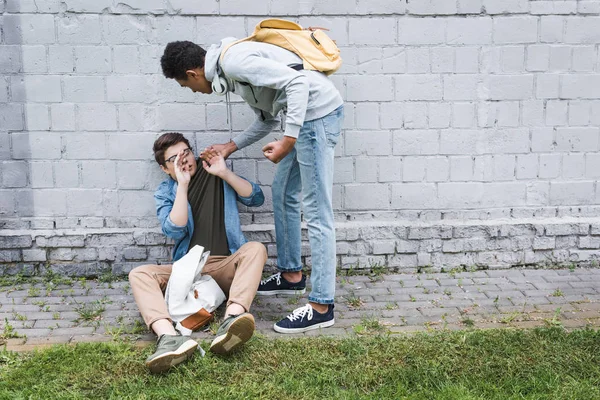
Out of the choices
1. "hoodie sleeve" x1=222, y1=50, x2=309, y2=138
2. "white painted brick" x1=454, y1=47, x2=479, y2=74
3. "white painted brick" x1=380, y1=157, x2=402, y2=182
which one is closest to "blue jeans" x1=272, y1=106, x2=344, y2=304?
"hoodie sleeve" x1=222, y1=50, x2=309, y2=138

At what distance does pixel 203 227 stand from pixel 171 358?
4.01ft

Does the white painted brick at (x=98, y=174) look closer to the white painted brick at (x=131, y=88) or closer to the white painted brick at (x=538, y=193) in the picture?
the white painted brick at (x=131, y=88)

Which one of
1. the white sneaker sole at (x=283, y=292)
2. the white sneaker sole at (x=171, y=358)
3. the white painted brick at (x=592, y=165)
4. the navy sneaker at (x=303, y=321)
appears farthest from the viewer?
the white painted brick at (x=592, y=165)

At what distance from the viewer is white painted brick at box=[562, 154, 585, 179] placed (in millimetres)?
5328

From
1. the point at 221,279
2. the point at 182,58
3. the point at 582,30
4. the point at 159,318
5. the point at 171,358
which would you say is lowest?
the point at 171,358

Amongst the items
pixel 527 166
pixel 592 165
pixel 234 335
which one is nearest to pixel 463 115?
pixel 527 166

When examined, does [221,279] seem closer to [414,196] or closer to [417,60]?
[414,196]

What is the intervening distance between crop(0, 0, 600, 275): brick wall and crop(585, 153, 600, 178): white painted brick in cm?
1

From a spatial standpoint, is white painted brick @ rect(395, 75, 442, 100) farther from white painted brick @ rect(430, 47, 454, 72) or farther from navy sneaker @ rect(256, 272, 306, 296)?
navy sneaker @ rect(256, 272, 306, 296)

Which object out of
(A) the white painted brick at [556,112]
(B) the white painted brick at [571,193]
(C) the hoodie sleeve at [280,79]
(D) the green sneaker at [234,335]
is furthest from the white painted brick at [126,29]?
(B) the white painted brick at [571,193]

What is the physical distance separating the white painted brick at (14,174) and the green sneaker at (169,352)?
2126 millimetres

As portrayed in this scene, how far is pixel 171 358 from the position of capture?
3.56 meters

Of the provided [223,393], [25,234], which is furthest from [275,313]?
[25,234]

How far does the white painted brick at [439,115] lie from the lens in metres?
5.18
